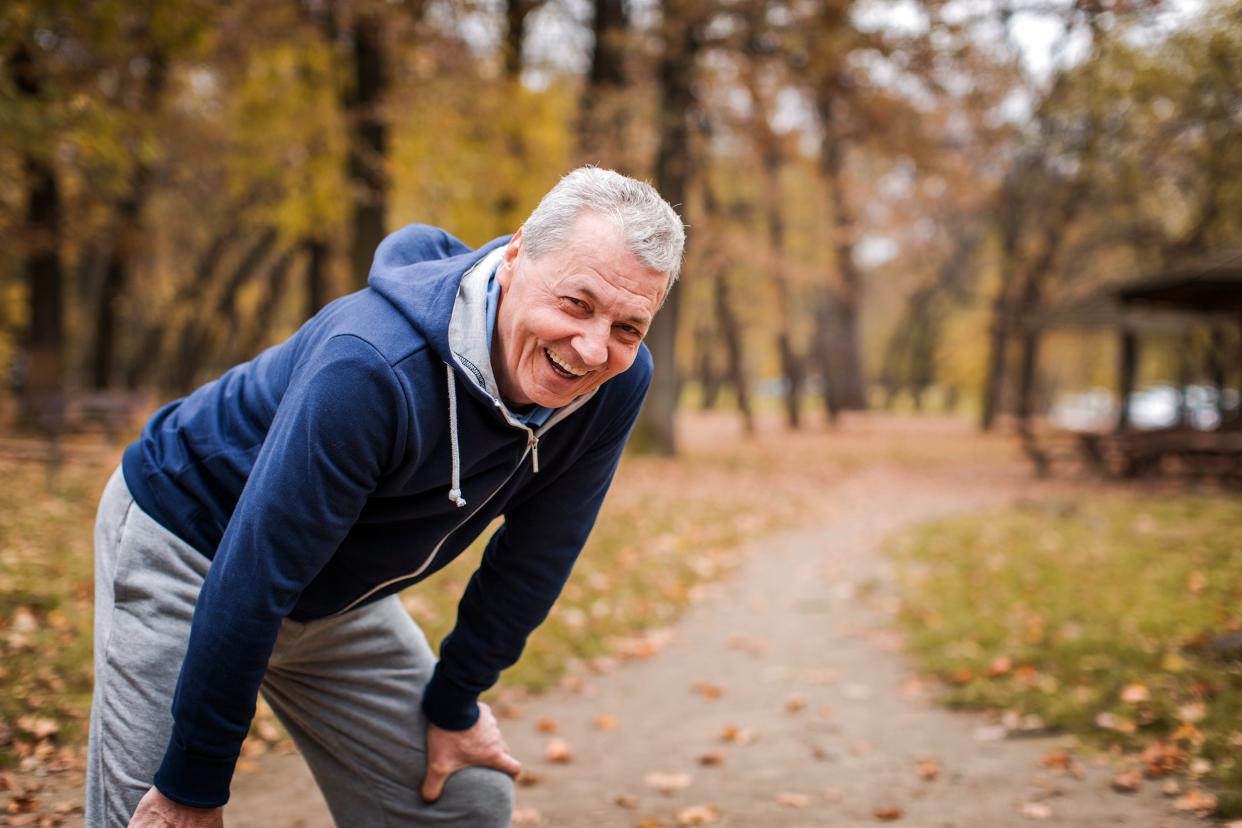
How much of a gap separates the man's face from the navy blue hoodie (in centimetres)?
9

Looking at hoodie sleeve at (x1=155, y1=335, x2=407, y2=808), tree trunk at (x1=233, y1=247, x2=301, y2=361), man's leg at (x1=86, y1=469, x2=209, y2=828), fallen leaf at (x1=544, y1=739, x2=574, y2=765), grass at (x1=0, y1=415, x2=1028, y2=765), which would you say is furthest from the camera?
tree trunk at (x1=233, y1=247, x2=301, y2=361)

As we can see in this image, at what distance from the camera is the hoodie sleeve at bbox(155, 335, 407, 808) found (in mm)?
1822

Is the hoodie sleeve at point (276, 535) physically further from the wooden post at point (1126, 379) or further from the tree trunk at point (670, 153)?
the wooden post at point (1126, 379)

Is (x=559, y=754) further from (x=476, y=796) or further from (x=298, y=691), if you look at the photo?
(x=298, y=691)

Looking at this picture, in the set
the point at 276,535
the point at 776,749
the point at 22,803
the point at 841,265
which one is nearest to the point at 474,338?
the point at 276,535

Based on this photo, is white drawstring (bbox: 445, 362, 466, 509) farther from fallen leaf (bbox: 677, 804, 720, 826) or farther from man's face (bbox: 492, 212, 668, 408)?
fallen leaf (bbox: 677, 804, 720, 826)

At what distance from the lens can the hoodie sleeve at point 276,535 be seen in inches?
71.7

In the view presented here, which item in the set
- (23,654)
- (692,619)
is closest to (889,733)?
(692,619)

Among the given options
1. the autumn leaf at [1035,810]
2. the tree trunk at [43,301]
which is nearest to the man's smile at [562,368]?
the autumn leaf at [1035,810]

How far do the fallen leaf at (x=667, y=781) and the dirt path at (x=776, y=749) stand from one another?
0.02m

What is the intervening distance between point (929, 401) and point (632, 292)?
64052 mm

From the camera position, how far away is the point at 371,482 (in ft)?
6.25

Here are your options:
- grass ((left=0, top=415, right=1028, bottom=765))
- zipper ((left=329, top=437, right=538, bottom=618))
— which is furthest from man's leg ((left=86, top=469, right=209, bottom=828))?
grass ((left=0, top=415, right=1028, bottom=765))

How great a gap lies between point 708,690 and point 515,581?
346 centimetres
